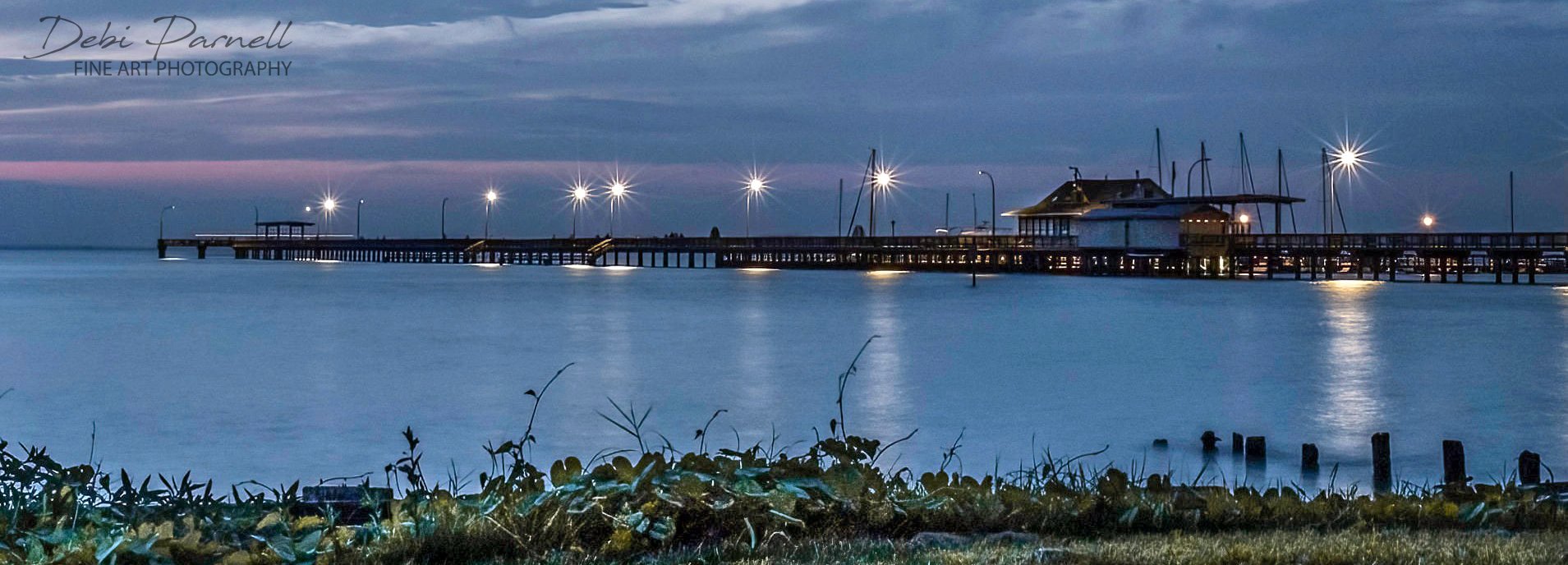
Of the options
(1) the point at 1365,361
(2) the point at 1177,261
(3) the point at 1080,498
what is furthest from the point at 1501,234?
(3) the point at 1080,498

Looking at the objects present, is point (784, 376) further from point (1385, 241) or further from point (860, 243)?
point (860, 243)

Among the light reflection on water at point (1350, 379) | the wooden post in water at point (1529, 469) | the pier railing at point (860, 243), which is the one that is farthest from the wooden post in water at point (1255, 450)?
the pier railing at point (860, 243)

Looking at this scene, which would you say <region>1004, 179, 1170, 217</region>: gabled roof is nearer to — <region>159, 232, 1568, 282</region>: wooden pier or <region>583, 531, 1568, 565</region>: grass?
<region>159, 232, 1568, 282</region>: wooden pier

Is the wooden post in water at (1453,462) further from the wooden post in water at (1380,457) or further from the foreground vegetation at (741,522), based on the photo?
the foreground vegetation at (741,522)

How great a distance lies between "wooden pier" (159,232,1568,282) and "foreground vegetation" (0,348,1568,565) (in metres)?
70.5

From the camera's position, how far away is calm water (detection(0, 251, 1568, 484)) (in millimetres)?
17938

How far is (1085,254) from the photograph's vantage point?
9175 centimetres

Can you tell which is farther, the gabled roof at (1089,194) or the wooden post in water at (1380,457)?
the gabled roof at (1089,194)

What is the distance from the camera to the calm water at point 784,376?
1794cm

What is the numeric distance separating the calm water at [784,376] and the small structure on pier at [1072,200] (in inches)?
2132

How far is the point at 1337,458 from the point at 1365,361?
1622 centimetres

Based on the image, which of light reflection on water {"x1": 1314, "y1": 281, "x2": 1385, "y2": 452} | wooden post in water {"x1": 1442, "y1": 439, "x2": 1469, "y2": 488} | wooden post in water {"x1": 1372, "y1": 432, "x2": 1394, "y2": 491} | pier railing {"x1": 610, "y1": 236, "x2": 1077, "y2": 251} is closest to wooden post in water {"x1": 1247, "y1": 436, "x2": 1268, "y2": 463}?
wooden post in water {"x1": 1372, "y1": 432, "x2": 1394, "y2": 491}

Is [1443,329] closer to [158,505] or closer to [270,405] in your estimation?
[270,405]

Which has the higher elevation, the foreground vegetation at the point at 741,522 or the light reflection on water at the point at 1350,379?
the foreground vegetation at the point at 741,522
